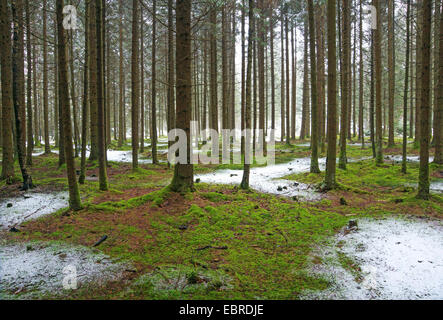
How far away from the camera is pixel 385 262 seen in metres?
4.11

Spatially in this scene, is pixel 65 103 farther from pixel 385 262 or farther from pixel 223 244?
pixel 385 262

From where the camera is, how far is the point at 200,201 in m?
6.84

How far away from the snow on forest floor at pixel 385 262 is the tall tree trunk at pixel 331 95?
9.34 ft

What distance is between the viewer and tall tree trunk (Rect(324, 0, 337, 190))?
7.94 meters

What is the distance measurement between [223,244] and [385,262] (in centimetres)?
272

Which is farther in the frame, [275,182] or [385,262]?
[275,182]

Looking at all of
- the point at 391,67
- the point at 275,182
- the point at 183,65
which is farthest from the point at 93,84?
the point at 391,67

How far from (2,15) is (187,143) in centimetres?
744

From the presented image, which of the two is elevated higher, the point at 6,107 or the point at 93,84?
the point at 93,84

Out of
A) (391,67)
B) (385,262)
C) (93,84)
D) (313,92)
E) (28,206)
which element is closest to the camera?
(385,262)

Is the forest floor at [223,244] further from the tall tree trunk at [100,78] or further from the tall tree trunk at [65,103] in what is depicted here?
the tall tree trunk at [100,78]
